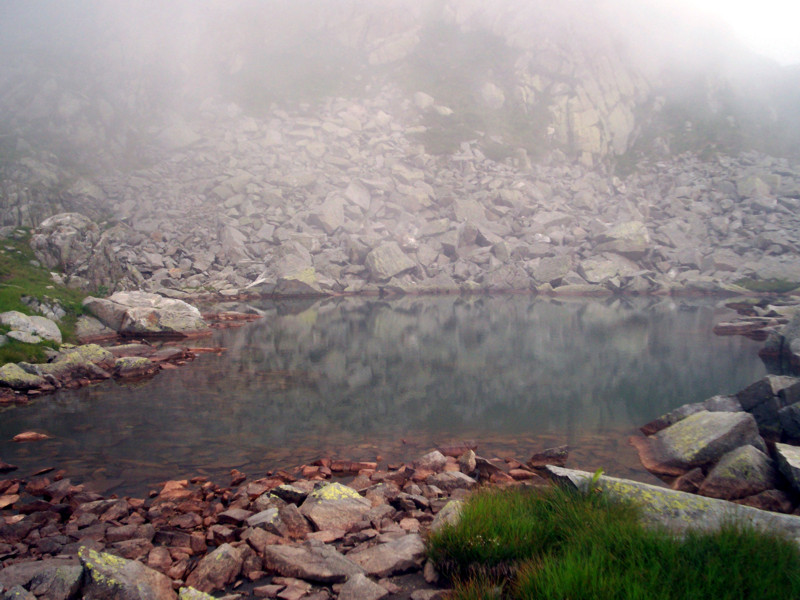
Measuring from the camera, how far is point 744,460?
951 cm

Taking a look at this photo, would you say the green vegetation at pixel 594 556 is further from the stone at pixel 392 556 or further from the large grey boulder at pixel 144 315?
the large grey boulder at pixel 144 315

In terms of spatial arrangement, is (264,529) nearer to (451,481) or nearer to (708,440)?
(451,481)

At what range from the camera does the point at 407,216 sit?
220 ft

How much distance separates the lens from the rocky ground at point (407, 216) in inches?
2176

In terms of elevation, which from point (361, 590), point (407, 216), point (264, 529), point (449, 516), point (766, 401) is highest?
point (407, 216)

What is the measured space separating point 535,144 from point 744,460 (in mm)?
84263

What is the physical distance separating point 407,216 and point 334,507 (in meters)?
60.9

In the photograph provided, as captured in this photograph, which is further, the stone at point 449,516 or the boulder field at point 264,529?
the stone at point 449,516

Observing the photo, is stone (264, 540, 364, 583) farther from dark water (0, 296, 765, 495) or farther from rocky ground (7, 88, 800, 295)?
rocky ground (7, 88, 800, 295)

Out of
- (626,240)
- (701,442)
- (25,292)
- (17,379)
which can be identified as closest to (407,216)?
(626,240)

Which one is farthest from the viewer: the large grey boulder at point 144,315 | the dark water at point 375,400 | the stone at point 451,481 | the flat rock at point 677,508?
the large grey boulder at point 144,315

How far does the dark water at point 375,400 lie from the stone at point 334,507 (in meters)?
3.06

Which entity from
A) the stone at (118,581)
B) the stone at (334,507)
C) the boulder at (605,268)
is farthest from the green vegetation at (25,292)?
the boulder at (605,268)

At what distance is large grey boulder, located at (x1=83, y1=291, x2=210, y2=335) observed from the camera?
26.0 metres
